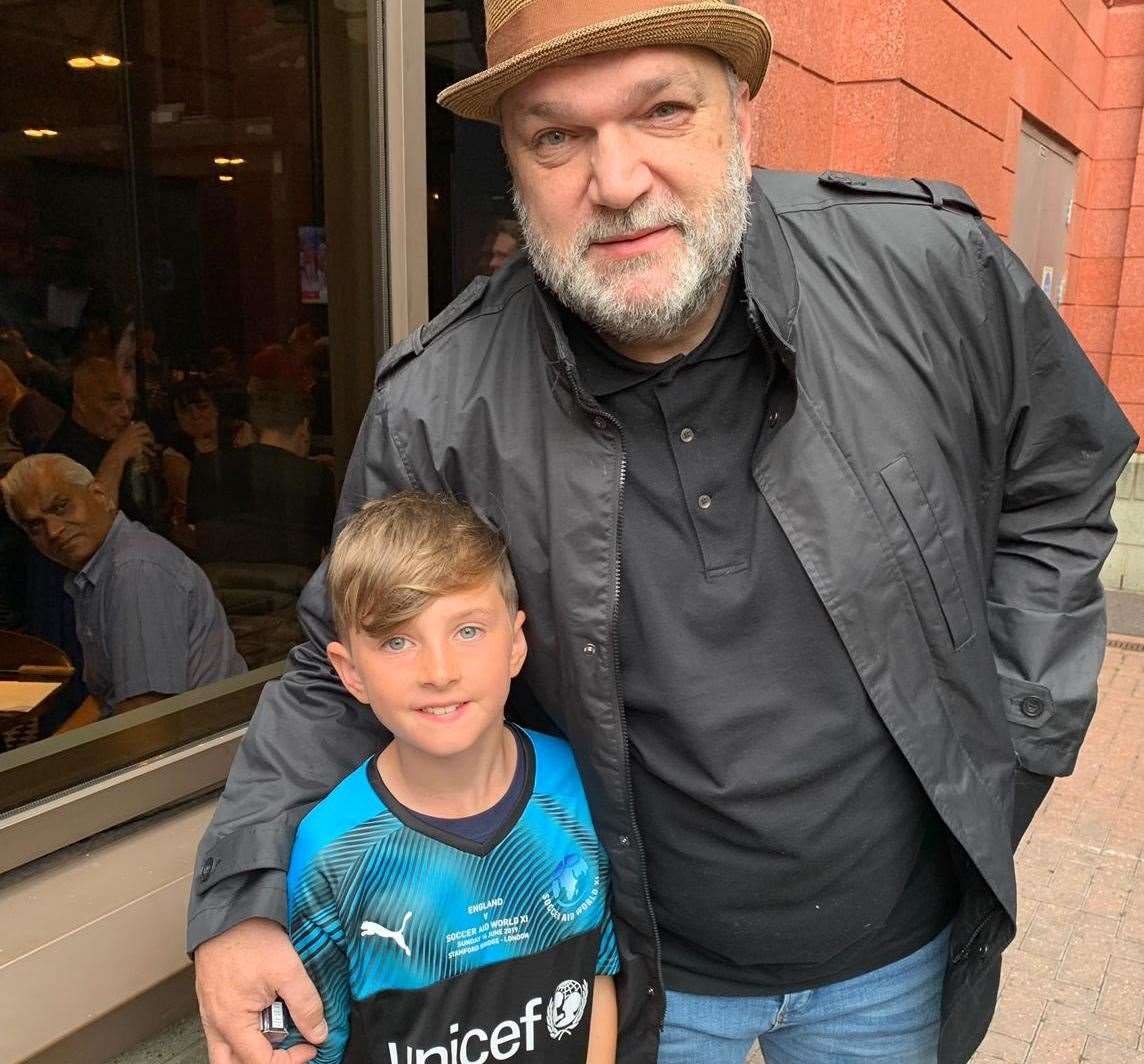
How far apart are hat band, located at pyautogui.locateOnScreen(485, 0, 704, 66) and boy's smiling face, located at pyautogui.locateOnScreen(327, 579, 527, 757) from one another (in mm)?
730

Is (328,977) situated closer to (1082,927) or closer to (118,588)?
(118,588)

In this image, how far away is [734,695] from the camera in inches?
56.4

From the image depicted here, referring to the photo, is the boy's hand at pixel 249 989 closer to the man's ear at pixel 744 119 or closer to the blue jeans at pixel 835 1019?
the blue jeans at pixel 835 1019

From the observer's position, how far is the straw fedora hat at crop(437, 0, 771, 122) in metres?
1.35

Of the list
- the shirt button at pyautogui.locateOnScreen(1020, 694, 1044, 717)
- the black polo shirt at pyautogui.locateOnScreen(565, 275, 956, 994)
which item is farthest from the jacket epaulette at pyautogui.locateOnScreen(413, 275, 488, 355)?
the shirt button at pyautogui.locateOnScreen(1020, 694, 1044, 717)

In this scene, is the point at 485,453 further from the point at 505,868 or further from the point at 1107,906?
the point at 1107,906

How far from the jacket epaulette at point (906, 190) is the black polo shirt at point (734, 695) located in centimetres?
32

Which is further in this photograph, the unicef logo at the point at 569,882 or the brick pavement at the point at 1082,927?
the brick pavement at the point at 1082,927

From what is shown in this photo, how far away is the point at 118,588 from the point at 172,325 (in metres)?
1.42

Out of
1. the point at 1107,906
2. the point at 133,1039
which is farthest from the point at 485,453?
the point at 1107,906

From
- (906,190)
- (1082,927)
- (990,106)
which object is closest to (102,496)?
(906,190)

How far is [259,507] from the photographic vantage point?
380 centimetres

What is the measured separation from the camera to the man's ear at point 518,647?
1.47m

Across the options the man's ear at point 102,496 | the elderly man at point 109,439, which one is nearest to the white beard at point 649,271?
the man's ear at point 102,496
